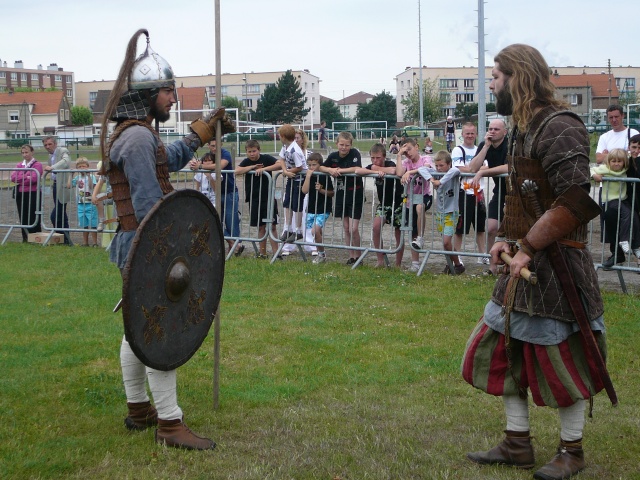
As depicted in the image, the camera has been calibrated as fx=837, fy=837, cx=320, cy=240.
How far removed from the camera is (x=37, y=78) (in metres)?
147

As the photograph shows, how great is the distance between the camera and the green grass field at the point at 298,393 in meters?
4.20

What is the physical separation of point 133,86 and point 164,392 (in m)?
1.59

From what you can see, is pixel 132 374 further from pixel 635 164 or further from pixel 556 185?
pixel 635 164

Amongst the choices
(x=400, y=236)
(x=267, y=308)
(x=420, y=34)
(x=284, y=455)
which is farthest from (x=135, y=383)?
(x=420, y=34)

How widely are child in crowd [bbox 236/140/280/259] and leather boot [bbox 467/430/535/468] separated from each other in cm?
731

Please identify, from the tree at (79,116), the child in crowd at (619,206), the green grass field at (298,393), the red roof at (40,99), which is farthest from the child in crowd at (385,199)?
the red roof at (40,99)

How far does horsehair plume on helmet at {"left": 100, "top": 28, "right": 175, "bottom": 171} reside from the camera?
432 centimetres

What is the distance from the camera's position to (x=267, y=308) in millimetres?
8062

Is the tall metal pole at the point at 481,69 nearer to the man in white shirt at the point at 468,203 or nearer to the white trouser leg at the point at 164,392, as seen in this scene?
the man in white shirt at the point at 468,203

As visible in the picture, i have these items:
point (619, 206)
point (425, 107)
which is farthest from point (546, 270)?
point (425, 107)

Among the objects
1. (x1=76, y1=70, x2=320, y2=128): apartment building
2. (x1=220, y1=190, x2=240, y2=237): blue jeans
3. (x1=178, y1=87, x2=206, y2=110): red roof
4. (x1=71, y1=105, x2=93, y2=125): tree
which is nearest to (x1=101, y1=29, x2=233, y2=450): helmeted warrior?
(x1=220, y1=190, x2=240, y2=237): blue jeans

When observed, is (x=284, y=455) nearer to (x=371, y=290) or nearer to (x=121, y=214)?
(x=121, y=214)

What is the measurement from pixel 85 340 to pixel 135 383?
233 centimetres

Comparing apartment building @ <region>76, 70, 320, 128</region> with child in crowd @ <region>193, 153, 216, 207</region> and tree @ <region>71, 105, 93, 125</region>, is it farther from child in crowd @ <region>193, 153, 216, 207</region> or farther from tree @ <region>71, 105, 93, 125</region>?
child in crowd @ <region>193, 153, 216, 207</region>
